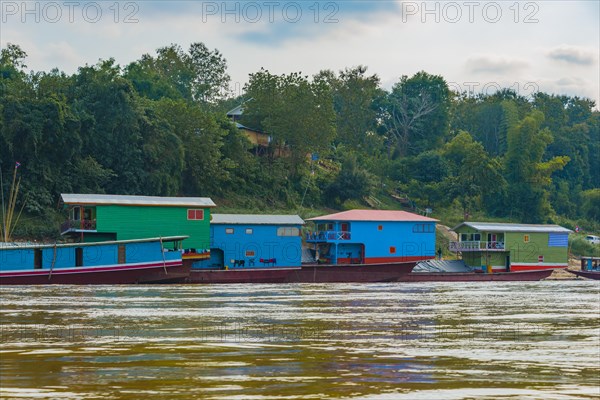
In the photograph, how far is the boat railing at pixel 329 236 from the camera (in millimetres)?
55484

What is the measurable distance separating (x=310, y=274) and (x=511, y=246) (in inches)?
607

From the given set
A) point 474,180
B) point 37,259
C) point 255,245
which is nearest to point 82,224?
point 37,259

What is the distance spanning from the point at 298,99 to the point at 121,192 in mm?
A: 18083

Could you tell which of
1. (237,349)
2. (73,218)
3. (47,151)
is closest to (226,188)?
(47,151)

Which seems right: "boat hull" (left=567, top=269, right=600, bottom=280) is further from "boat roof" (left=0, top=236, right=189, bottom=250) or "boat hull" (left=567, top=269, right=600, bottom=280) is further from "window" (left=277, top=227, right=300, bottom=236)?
"boat roof" (left=0, top=236, right=189, bottom=250)

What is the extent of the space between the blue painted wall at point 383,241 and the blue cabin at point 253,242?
366 cm

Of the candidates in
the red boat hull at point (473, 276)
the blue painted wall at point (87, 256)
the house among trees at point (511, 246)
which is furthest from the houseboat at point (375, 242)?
the blue painted wall at point (87, 256)

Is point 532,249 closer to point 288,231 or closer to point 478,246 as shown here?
point 478,246

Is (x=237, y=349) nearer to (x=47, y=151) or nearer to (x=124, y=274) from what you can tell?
(x=124, y=274)

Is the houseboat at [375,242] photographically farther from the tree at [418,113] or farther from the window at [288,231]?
the tree at [418,113]

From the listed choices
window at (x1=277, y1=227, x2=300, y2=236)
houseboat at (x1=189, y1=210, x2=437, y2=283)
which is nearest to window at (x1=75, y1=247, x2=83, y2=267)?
houseboat at (x1=189, y1=210, x2=437, y2=283)

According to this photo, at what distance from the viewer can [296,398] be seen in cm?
1375

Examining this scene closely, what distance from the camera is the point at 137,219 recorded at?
47.8 meters

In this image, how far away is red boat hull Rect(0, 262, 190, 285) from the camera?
42344 millimetres
